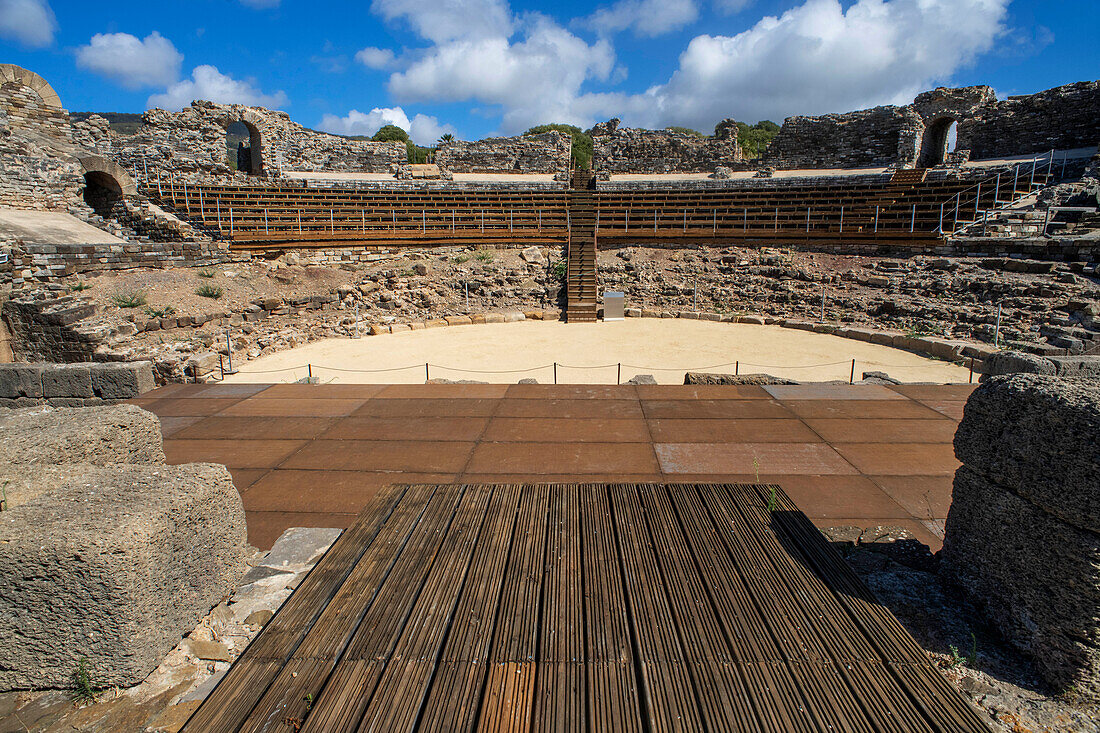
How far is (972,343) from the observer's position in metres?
10.4

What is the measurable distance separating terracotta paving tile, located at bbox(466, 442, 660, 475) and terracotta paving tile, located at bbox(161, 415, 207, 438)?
3030 millimetres

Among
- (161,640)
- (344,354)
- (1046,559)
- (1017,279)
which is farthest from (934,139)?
(161,640)

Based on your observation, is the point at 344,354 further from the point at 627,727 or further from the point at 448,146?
the point at 448,146

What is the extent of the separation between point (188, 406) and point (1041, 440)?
22.9 ft

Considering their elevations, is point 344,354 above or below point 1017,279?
below

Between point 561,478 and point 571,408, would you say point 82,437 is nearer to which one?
point 561,478

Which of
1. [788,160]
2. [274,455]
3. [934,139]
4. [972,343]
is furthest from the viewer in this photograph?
[788,160]

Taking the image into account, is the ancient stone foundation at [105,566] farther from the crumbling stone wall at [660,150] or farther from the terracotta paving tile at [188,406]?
the crumbling stone wall at [660,150]

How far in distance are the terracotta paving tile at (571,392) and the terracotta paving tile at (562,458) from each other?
129 cm

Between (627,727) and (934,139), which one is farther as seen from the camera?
(934,139)

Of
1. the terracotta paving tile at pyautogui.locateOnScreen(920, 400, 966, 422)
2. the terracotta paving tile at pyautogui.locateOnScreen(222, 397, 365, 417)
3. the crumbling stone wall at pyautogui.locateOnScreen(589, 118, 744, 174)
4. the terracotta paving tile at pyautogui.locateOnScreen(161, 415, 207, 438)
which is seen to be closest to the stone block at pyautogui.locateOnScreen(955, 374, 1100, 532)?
the terracotta paving tile at pyautogui.locateOnScreen(920, 400, 966, 422)

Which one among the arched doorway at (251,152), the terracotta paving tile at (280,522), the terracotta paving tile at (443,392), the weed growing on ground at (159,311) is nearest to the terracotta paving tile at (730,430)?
the terracotta paving tile at (443,392)

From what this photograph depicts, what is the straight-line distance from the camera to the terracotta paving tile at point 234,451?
15.3 feet

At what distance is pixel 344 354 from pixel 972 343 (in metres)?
12.1
